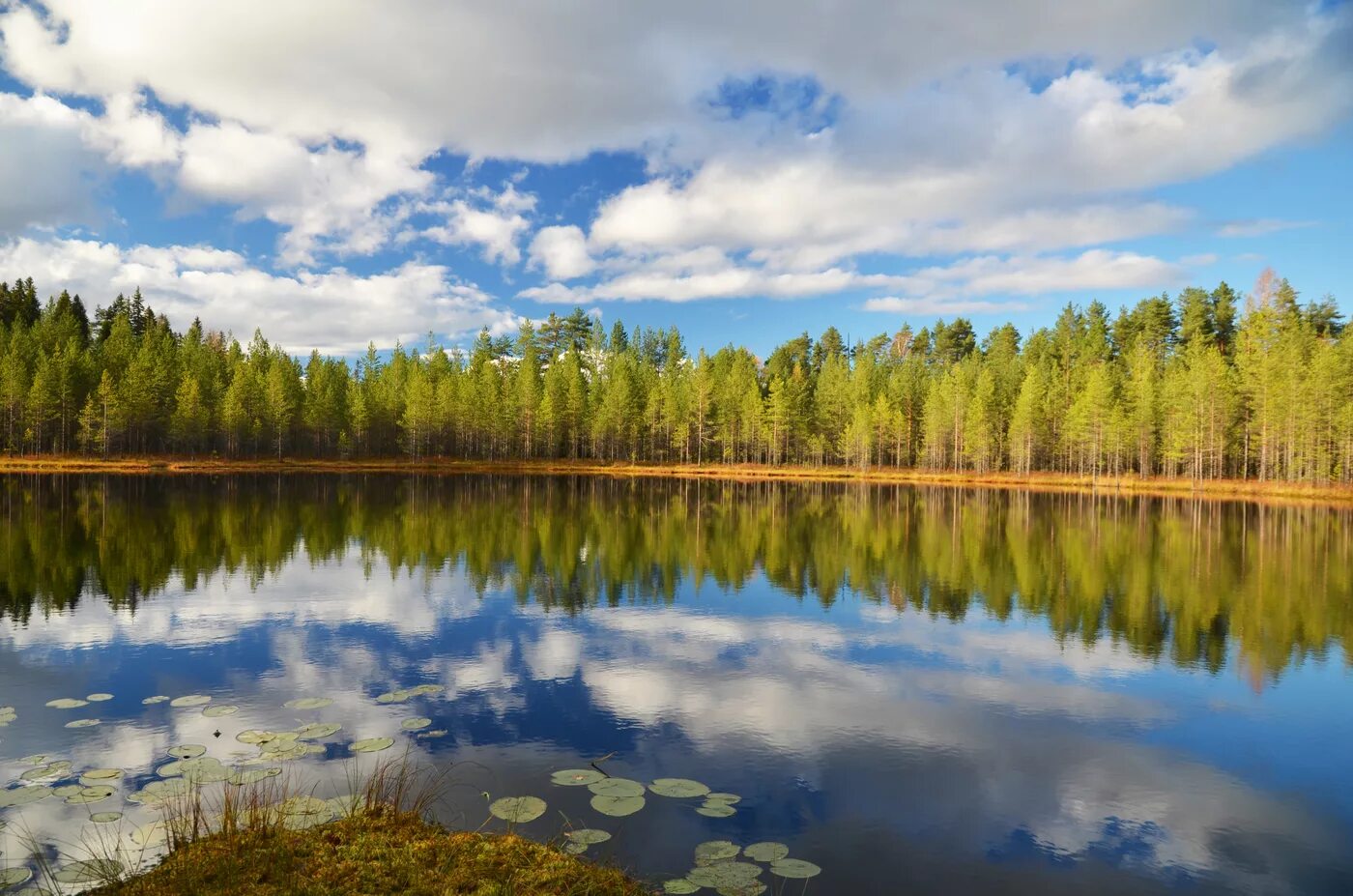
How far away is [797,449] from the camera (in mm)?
133500

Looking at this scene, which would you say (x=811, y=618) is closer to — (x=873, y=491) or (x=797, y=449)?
(x=873, y=491)

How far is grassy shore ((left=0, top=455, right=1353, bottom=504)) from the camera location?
291 ft

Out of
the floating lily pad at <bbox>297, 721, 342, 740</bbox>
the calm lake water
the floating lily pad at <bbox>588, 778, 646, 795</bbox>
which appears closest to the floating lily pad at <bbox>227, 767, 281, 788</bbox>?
the calm lake water

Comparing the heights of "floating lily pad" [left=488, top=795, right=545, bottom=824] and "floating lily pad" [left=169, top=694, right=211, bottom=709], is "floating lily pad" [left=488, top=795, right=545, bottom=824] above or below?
below

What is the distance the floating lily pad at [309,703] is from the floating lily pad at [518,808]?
653cm

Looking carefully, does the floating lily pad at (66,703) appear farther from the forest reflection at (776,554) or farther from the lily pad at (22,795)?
the forest reflection at (776,554)

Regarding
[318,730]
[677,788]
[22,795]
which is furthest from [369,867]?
[318,730]

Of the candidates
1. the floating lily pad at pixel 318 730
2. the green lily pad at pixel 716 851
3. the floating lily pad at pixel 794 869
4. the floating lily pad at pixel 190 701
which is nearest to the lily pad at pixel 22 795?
the floating lily pad at pixel 318 730

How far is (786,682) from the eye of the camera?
19.5 meters

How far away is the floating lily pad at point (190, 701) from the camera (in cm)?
1650

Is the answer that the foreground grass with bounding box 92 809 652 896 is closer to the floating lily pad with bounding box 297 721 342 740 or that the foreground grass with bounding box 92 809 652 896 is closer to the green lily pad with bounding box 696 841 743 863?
the green lily pad with bounding box 696 841 743 863

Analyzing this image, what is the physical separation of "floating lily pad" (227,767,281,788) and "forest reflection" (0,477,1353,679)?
14461mm

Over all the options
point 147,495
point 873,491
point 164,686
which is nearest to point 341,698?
point 164,686

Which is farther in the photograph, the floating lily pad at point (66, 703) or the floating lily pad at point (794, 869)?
the floating lily pad at point (66, 703)
